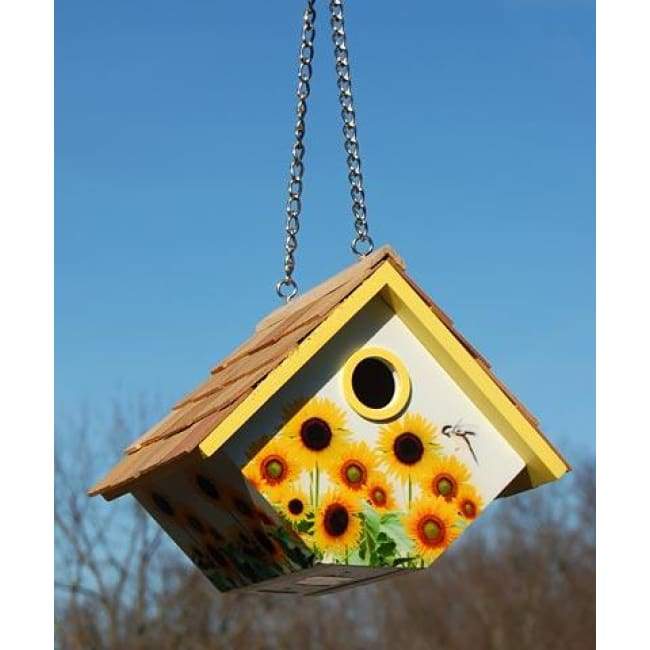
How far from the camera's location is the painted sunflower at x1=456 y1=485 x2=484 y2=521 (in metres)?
3.85

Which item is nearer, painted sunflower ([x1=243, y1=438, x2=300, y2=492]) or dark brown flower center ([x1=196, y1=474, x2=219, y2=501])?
painted sunflower ([x1=243, y1=438, x2=300, y2=492])

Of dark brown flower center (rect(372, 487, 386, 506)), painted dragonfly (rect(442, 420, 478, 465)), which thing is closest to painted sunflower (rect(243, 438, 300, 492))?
dark brown flower center (rect(372, 487, 386, 506))

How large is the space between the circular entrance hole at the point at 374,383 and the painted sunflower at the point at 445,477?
21 centimetres

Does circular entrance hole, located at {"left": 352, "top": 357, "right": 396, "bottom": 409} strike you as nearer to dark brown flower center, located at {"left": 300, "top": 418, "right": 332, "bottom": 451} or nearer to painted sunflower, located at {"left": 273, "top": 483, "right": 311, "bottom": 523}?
dark brown flower center, located at {"left": 300, "top": 418, "right": 332, "bottom": 451}

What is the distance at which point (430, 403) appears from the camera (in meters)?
3.90

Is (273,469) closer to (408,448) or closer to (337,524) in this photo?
(337,524)

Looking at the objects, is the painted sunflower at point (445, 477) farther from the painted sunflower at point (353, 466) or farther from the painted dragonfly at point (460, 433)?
the painted sunflower at point (353, 466)

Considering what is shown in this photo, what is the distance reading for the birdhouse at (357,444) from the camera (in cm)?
368

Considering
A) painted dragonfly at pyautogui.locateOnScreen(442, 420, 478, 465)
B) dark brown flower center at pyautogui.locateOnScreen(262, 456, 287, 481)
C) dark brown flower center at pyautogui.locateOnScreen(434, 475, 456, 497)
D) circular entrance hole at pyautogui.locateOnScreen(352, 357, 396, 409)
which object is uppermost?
circular entrance hole at pyautogui.locateOnScreen(352, 357, 396, 409)

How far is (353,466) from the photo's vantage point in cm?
376

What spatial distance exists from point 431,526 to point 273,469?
44cm
